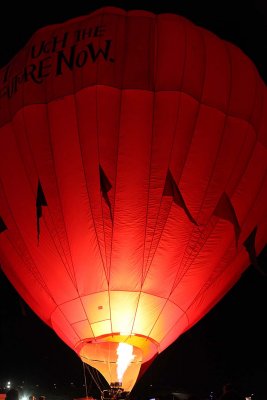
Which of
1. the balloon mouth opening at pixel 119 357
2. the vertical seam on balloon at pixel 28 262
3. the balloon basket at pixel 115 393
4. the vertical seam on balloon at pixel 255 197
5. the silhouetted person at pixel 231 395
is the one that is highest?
the vertical seam on balloon at pixel 255 197

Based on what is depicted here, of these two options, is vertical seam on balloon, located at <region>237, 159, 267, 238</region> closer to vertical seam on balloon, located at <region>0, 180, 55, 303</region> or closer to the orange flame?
the orange flame

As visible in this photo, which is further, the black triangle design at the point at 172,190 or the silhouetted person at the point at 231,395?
the black triangle design at the point at 172,190

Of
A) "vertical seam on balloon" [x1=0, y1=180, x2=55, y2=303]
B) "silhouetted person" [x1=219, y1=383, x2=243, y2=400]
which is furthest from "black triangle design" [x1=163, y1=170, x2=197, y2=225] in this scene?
"silhouetted person" [x1=219, y1=383, x2=243, y2=400]

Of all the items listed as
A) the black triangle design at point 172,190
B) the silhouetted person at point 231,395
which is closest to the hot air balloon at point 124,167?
the black triangle design at point 172,190

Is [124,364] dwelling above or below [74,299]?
below

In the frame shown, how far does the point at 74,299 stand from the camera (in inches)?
198

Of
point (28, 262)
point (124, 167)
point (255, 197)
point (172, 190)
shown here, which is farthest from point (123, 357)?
point (255, 197)

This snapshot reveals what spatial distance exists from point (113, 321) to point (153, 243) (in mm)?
797

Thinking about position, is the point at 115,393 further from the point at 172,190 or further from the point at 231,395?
the point at 231,395

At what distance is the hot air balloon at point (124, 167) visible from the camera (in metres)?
4.86

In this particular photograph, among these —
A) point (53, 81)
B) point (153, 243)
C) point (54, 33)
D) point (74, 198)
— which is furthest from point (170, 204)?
point (54, 33)

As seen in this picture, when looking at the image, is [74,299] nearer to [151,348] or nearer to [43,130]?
[151,348]

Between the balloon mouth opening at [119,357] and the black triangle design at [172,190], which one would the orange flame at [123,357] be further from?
the black triangle design at [172,190]

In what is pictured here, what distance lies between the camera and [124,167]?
4895 millimetres
